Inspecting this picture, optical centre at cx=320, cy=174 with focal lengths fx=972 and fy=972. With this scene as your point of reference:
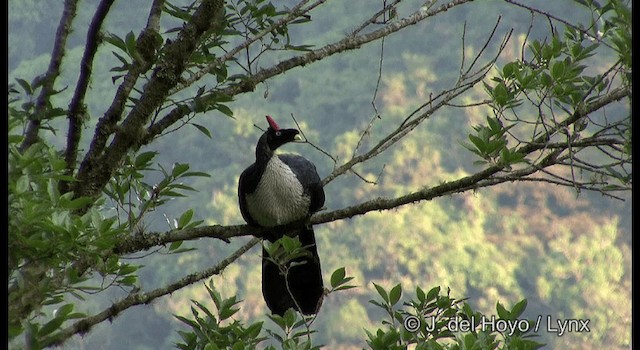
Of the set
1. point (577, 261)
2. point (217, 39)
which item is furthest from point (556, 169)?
point (217, 39)

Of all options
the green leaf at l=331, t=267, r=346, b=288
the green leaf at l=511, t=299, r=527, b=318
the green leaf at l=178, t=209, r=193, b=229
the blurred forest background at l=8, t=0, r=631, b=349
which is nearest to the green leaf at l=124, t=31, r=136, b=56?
the green leaf at l=178, t=209, r=193, b=229

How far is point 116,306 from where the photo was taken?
9.34 feet

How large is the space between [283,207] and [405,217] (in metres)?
13.7

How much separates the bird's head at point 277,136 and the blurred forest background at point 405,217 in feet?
28.2

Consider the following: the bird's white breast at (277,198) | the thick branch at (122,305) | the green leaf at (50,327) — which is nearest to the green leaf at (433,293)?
the thick branch at (122,305)

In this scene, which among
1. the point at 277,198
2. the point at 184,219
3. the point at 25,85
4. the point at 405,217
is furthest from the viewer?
the point at 405,217

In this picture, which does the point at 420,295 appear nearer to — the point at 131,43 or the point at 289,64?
the point at 289,64

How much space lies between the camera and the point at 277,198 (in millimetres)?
3910

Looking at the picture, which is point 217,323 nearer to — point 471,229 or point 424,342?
point 424,342

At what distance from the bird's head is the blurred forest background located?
28.2ft

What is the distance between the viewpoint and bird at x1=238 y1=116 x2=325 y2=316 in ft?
12.8

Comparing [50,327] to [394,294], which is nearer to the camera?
[50,327]

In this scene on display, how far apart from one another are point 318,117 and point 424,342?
15256 mm

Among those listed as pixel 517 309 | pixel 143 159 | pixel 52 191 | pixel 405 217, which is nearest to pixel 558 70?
pixel 517 309
